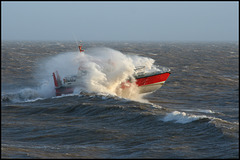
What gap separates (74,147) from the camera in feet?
53.3

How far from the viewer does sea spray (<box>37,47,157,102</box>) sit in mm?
31453

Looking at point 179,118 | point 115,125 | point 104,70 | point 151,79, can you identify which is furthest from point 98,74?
point 179,118

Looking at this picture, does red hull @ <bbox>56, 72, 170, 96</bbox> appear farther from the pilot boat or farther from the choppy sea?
the choppy sea

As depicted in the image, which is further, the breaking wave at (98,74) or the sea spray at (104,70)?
the sea spray at (104,70)

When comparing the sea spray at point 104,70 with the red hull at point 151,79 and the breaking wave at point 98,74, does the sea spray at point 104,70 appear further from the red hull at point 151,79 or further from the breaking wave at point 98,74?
the red hull at point 151,79

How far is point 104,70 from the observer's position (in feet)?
109

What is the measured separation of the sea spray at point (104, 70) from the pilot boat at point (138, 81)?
13.2 inches

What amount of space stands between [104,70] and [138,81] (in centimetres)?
357

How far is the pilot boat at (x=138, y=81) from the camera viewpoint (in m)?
30.1

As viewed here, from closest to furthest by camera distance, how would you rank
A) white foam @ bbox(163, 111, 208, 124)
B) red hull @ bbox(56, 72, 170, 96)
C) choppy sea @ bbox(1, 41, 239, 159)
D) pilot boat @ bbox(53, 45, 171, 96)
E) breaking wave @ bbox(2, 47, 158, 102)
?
choppy sea @ bbox(1, 41, 239, 159) → white foam @ bbox(163, 111, 208, 124) → pilot boat @ bbox(53, 45, 171, 96) → breaking wave @ bbox(2, 47, 158, 102) → red hull @ bbox(56, 72, 170, 96)

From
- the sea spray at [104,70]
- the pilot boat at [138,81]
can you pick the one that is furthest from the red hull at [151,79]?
the sea spray at [104,70]

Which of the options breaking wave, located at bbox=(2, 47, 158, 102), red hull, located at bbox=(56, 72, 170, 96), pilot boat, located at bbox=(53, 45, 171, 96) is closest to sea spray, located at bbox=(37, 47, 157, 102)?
breaking wave, located at bbox=(2, 47, 158, 102)

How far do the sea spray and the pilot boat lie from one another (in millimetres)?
336

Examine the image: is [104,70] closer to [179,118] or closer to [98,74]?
[98,74]
